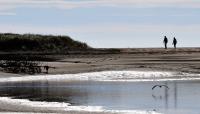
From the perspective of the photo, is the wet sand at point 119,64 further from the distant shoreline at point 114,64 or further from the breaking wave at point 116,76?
the breaking wave at point 116,76

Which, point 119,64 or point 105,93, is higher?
point 119,64

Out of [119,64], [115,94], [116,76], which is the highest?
[119,64]

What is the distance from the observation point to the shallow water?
2720cm

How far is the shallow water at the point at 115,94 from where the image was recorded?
2720cm

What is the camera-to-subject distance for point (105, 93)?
108 ft

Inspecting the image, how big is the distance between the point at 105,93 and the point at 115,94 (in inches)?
32.6

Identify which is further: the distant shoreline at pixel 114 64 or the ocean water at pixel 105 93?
the distant shoreline at pixel 114 64

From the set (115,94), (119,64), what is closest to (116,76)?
(119,64)

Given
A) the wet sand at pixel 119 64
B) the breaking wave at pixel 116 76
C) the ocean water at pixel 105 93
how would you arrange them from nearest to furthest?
the ocean water at pixel 105 93
the breaking wave at pixel 116 76
the wet sand at pixel 119 64

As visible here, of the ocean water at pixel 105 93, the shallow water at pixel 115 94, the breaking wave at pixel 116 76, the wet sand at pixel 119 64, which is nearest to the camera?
the ocean water at pixel 105 93

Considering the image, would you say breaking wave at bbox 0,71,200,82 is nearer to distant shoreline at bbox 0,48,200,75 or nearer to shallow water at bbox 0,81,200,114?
distant shoreline at bbox 0,48,200,75

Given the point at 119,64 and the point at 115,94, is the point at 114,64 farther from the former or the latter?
the point at 115,94

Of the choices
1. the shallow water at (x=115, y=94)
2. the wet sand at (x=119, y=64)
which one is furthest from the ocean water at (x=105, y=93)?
the wet sand at (x=119, y=64)

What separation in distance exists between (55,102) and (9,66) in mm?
21291
